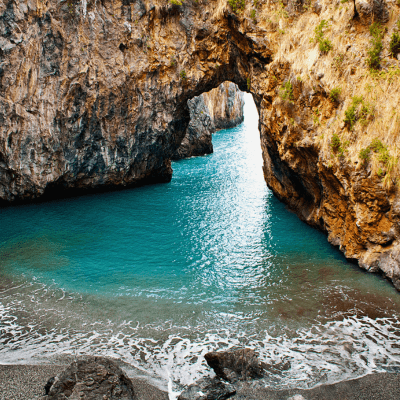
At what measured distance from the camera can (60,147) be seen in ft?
78.8

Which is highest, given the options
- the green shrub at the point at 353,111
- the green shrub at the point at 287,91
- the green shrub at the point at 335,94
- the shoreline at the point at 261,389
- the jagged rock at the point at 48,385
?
the green shrub at the point at 287,91

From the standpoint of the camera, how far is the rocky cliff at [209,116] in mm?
39500

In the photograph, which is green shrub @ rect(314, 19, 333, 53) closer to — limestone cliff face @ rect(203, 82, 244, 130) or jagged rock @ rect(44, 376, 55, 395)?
jagged rock @ rect(44, 376, 55, 395)

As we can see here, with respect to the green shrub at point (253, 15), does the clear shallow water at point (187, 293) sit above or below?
below

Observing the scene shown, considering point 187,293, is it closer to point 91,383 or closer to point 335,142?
point 91,383

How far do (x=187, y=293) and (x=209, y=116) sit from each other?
3273 centimetres

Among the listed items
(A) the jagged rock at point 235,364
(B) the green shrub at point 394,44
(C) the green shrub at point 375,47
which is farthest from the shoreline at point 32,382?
(B) the green shrub at point 394,44

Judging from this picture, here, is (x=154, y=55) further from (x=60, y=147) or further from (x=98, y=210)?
(x=98, y=210)

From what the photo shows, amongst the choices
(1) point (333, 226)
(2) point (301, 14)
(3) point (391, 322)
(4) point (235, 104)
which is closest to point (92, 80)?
(2) point (301, 14)

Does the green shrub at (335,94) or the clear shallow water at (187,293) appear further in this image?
the green shrub at (335,94)

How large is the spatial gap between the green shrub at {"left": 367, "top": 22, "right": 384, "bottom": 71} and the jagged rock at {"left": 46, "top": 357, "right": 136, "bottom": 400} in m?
14.4

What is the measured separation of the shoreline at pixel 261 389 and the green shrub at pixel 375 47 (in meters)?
11.5

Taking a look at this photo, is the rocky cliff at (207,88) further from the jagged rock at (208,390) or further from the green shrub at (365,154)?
the jagged rock at (208,390)

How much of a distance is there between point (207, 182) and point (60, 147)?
36.5ft
